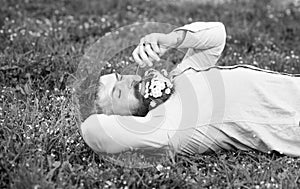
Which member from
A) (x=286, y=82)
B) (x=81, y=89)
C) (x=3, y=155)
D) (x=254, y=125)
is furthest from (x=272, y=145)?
(x=3, y=155)

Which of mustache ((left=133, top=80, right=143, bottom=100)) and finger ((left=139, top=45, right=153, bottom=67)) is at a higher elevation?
finger ((left=139, top=45, right=153, bottom=67))

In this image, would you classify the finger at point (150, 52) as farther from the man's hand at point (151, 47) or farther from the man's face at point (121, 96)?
the man's face at point (121, 96)

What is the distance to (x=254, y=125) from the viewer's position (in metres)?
3.02

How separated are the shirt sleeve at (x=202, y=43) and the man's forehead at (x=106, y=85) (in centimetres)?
45

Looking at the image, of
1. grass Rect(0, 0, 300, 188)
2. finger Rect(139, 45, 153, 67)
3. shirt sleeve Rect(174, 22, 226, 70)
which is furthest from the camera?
shirt sleeve Rect(174, 22, 226, 70)

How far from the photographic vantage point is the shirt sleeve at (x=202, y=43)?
3.25m

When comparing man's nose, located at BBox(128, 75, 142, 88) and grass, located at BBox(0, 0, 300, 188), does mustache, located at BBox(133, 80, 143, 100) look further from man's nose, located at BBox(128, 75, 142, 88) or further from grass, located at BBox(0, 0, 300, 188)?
grass, located at BBox(0, 0, 300, 188)

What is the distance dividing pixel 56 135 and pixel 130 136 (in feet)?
1.63

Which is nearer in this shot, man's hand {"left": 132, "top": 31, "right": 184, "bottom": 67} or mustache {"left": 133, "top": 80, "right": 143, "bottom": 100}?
man's hand {"left": 132, "top": 31, "right": 184, "bottom": 67}

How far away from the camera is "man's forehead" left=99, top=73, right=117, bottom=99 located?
122 inches

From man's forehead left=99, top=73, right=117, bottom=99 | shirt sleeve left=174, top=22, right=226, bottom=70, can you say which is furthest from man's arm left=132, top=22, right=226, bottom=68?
man's forehead left=99, top=73, right=117, bottom=99

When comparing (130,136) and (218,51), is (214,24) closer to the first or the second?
(218,51)

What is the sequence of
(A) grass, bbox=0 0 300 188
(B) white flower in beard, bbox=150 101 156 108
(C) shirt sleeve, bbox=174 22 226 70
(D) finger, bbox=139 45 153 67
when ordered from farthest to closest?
1. (C) shirt sleeve, bbox=174 22 226 70
2. (B) white flower in beard, bbox=150 101 156 108
3. (D) finger, bbox=139 45 153 67
4. (A) grass, bbox=0 0 300 188

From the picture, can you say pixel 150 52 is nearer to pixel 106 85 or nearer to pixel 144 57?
pixel 144 57
